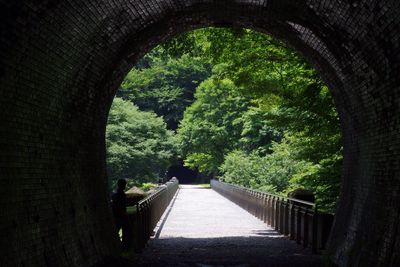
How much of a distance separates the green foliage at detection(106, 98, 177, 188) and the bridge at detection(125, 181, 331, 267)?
25242 millimetres

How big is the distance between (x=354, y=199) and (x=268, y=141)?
Answer: 141 feet

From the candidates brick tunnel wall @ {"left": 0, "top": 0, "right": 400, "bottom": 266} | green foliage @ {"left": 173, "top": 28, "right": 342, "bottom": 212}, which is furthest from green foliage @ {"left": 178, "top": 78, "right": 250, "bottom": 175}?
brick tunnel wall @ {"left": 0, "top": 0, "right": 400, "bottom": 266}

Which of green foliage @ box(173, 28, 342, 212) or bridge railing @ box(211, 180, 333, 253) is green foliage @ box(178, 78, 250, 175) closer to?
bridge railing @ box(211, 180, 333, 253)

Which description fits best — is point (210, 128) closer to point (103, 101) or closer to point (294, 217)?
point (294, 217)

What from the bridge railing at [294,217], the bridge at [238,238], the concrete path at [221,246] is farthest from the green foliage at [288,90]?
the concrete path at [221,246]

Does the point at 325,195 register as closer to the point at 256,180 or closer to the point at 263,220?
the point at 263,220

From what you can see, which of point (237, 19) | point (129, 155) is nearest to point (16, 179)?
point (237, 19)

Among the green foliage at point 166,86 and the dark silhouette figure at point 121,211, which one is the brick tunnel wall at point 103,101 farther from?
the green foliage at point 166,86

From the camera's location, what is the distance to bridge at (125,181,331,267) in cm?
1369

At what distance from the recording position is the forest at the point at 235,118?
758 inches

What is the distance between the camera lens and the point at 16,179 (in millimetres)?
8047

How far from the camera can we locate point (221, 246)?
54.0 feet

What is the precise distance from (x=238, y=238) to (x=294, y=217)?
1696mm

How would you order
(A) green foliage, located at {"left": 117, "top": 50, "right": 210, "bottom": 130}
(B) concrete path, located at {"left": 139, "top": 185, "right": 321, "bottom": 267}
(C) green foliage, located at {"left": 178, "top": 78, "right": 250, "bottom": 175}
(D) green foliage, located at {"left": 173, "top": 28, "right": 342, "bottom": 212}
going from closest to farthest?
1. (B) concrete path, located at {"left": 139, "top": 185, "right": 321, "bottom": 267}
2. (D) green foliage, located at {"left": 173, "top": 28, "right": 342, "bottom": 212}
3. (C) green foliage, located at {"left": 178, "top": 78, "right": 250, "bottom": 175}
4. (A) green foliage, located at {"left": 117, "top": 50, "right": 210, "bottom": 130}
